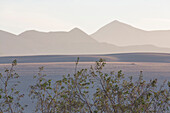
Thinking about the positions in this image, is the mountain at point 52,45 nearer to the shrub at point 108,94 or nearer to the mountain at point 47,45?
the mountain at point 47,45

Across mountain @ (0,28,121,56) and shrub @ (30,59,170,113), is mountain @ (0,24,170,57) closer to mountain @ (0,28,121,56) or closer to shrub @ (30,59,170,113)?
mountain @ (0,28,121,56)

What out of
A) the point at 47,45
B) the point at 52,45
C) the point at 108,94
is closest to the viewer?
the point at 108,94

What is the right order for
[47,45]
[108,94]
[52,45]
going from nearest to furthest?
[108,94]
[52,45]
[47,45]

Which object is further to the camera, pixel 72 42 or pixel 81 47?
pixel 72 42

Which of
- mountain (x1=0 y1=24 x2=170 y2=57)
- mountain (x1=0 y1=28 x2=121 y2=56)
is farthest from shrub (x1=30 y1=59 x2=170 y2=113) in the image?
mountain (x1=0 y1=24 x2=170 y2=57)

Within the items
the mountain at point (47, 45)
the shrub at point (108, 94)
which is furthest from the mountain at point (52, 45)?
the shrub at point (108, 94)

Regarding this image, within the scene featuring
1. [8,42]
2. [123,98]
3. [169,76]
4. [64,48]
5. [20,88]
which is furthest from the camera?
[8,42]

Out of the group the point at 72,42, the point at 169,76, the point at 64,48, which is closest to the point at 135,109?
the point at 169,76

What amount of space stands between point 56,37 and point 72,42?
15.5m

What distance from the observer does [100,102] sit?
4.70m

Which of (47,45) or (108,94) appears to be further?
(47,45)

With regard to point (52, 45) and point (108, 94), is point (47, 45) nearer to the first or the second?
point (52, 45)

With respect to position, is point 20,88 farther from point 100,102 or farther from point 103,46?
point 103,46

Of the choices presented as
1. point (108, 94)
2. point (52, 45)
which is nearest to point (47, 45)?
point (52, 45)
